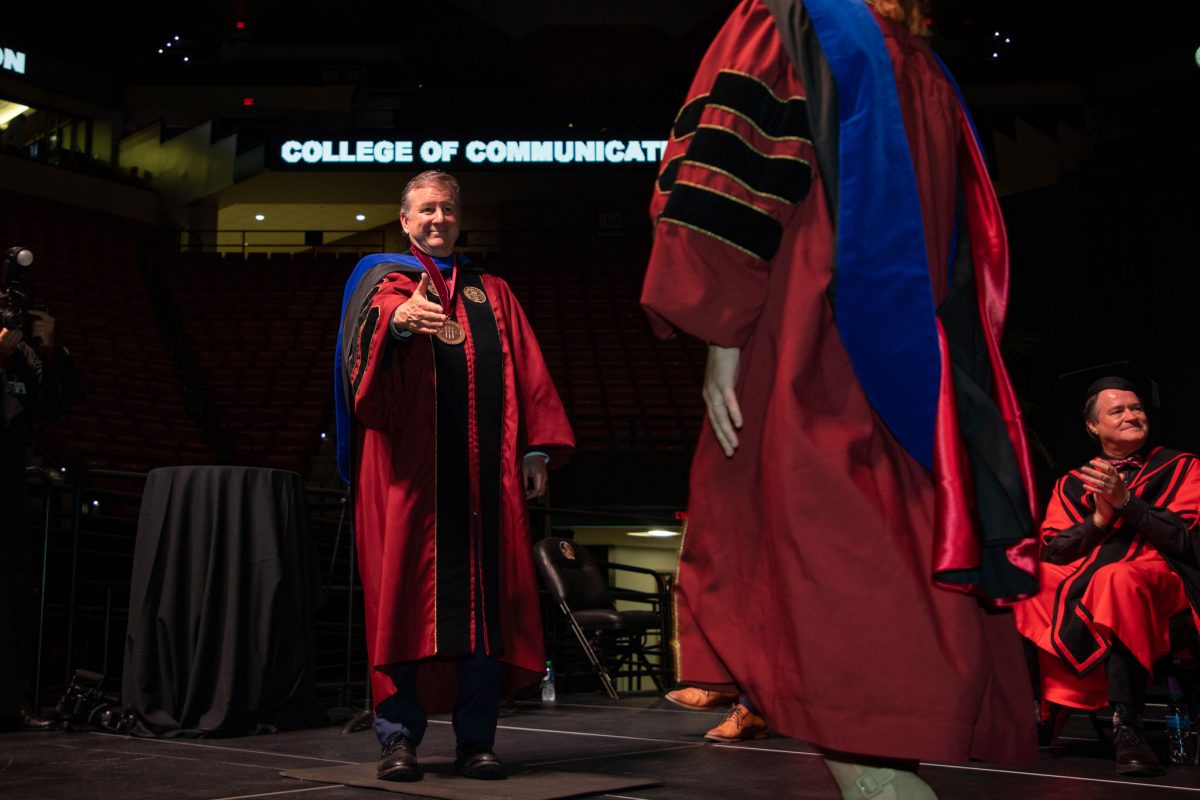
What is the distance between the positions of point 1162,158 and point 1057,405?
7.00 feet

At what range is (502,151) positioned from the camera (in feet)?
54.1

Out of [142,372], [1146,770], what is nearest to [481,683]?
[1146,770]

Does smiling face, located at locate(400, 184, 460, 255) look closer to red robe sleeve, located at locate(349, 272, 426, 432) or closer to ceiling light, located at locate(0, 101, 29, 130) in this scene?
red robe sleeve, located at locate(349, 272, 426, 432)

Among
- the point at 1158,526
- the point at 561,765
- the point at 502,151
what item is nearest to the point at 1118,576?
the point at 1158,526

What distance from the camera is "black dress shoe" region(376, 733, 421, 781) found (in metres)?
2.46

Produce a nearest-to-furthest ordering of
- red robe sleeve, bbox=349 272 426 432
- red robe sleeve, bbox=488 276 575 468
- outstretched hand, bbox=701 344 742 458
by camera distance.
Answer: outstretched hand, bbox=701 344 742 458
red robe sleeve, bbox=349 272 426 432
red robe sleeve, bbox=488 276 575 468

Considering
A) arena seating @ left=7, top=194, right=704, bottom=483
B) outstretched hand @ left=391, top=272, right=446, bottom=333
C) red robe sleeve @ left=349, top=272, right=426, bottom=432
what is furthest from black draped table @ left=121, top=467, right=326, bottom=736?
arena seating @ left=7, top=194, right=704, bottom=483

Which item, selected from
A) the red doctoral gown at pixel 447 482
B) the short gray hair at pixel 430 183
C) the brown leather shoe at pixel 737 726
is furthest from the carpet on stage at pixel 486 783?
the short gray hair at pixel 430 183

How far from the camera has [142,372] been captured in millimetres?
11516

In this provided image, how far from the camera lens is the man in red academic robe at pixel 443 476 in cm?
260

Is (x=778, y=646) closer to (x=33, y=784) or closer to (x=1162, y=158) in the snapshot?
(x=33, y=784)

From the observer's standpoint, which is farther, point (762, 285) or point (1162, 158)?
point (1162, 158)

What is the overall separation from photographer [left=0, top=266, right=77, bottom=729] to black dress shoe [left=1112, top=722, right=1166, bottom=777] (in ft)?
10.8

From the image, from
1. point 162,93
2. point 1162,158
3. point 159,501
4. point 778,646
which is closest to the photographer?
point 778,646
